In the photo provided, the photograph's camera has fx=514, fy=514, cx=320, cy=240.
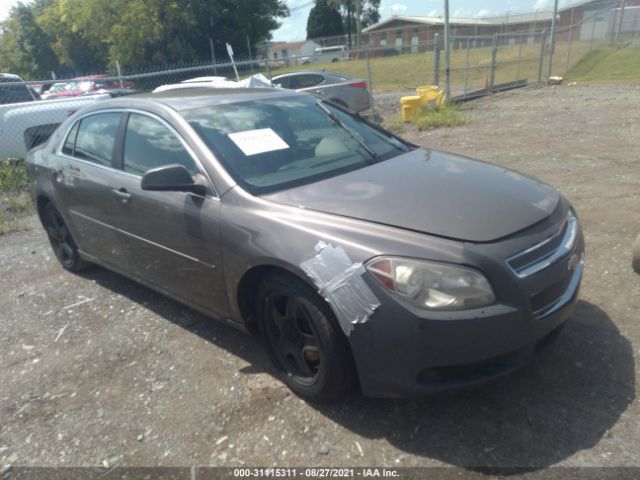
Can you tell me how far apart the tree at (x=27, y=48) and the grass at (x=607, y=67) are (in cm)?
5397

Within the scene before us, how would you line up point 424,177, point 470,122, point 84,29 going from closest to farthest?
point 424,177 → point 470,122 → point 84,29

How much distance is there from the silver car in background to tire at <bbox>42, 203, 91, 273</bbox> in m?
7.56

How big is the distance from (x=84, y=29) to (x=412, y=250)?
165 ft

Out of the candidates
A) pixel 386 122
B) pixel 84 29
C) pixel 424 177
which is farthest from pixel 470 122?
pixel 84 29

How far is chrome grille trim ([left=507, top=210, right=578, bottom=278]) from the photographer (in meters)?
2.35

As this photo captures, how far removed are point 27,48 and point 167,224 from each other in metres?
64.0

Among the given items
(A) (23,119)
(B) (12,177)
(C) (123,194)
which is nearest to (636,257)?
(C) (123,194)

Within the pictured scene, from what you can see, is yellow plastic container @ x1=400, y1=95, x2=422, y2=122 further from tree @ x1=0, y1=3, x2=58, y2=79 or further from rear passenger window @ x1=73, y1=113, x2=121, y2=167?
tree @ x1=0, y1=3, x2=58, y2=79

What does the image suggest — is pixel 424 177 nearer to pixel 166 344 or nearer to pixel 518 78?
pixel 166 344

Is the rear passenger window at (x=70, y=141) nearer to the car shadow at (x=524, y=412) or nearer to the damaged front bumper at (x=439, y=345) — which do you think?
the car shadow at (x=524, y=412)

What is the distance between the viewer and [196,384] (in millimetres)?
3143

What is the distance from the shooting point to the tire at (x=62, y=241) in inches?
190

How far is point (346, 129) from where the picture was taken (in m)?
3.75

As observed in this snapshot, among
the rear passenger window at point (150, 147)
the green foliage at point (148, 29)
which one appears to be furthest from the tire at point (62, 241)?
the green foliage at point (148, 29)
